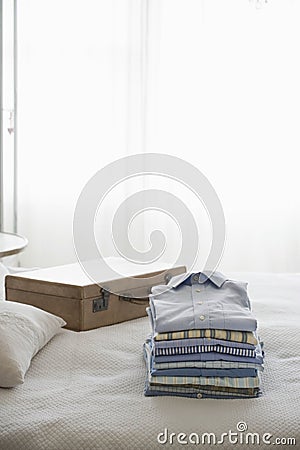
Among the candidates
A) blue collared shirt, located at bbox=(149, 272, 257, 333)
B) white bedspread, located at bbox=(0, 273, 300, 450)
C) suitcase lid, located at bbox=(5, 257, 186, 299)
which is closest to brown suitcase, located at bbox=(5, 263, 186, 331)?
suitcase lid, located at bbox=(5, 257, 186, 299)

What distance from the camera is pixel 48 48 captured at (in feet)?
14.0

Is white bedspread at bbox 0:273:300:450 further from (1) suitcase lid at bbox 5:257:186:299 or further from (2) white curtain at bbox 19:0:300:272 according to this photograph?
(2) white curtain at bbox 19:0:300:272

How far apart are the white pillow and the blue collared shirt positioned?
298mm

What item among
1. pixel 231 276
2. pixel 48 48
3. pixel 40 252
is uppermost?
pixel 48 48

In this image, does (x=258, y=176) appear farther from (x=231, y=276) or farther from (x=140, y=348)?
(x=140, y=348)

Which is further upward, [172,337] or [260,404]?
[172,337]

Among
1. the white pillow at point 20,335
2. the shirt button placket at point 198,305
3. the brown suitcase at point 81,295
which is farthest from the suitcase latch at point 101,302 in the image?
the shirt button placket at point 198,305

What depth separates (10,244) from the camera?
248 centimetres

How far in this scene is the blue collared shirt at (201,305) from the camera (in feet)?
5.01

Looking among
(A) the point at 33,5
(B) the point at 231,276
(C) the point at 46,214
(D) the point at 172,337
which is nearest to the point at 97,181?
(C) the point at 46,214

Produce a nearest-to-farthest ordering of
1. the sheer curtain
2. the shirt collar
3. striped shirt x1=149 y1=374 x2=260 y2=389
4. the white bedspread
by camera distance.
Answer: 1. the white bedspread
2. striped shirt x1=149 y1=374 x2=260 y2=389
3. the shirt collar
4. the sheer curtain

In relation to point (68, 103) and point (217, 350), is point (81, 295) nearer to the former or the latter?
point (217, 350)

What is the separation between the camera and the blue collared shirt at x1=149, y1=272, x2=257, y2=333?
153cm

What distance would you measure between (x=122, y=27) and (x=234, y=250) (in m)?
1.48
